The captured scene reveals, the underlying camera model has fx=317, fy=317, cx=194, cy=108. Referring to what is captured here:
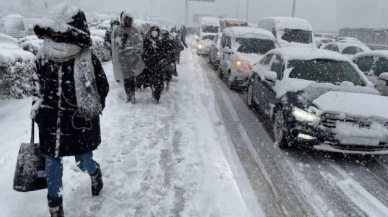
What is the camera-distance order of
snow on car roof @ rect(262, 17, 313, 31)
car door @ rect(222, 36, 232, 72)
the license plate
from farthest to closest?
snow on car roof @ rect(262, 17, 313, 31) < car door @ rect(222, 36, 232, 72) < the license plate

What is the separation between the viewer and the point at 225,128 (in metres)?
6.35

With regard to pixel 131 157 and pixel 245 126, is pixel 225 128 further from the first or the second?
pixel 131 157

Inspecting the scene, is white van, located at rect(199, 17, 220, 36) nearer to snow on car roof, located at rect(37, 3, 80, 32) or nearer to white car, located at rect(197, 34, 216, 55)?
white car, located at rect(197, 34, 216, 55)

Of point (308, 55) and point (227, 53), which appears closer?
point (308, 55)

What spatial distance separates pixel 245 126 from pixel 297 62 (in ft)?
5.43

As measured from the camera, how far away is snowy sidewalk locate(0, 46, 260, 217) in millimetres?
3398

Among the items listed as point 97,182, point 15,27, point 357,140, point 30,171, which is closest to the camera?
point 30,171

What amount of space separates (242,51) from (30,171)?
344 inches

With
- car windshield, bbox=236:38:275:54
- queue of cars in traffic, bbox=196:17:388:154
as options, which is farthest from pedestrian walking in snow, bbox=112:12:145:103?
car windshield, bbox=236:38:275:54

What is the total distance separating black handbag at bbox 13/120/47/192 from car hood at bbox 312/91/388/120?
12.5ft

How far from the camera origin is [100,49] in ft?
44.8

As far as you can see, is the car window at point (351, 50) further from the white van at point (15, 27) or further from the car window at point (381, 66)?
the white van at point (15, 27)

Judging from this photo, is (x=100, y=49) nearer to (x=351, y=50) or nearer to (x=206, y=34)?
(x=206, y=34)

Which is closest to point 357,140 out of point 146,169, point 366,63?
point 146,169
